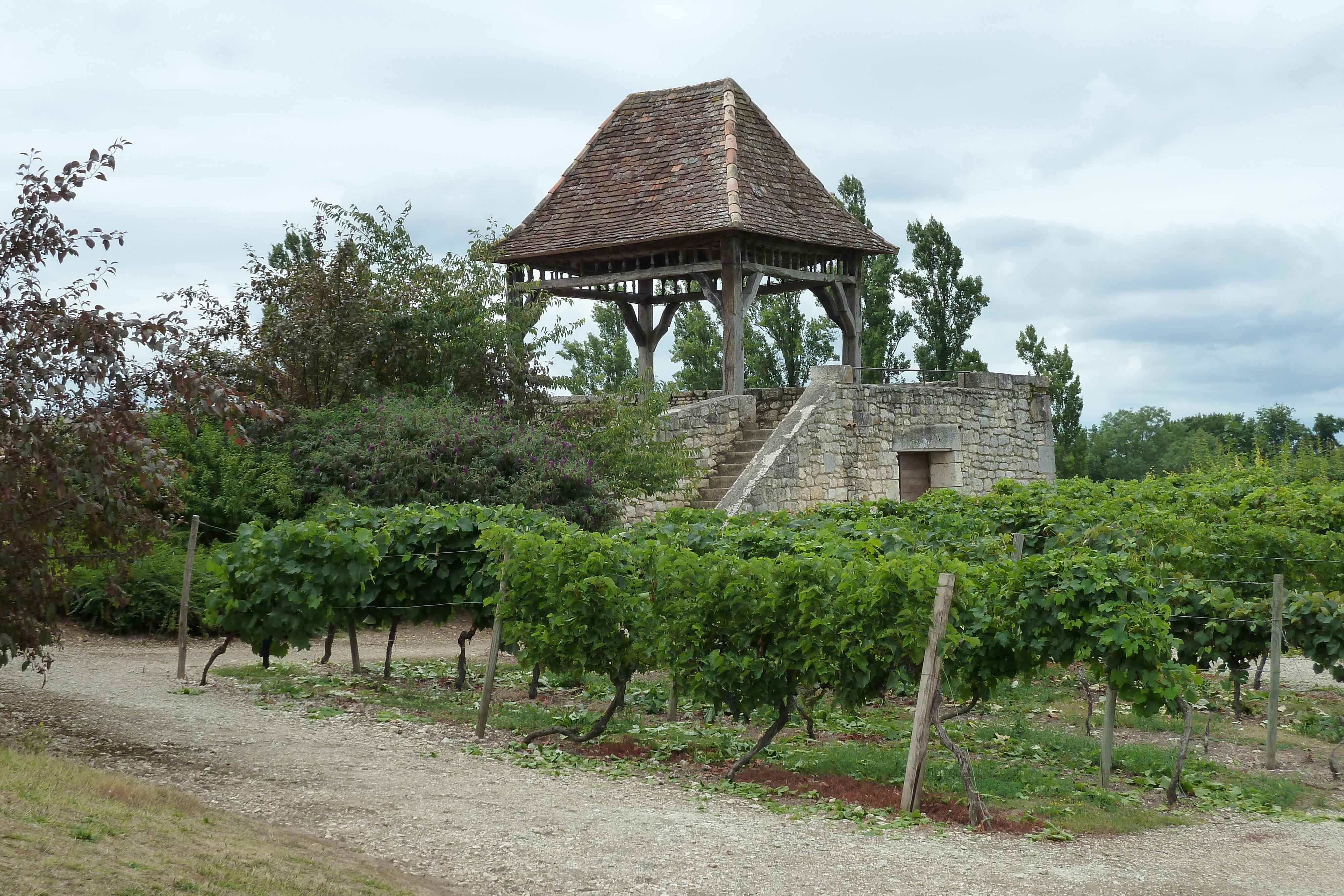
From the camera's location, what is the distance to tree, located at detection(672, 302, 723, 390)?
2780cm

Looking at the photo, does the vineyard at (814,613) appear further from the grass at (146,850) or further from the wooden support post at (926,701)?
the grass at (146,850)

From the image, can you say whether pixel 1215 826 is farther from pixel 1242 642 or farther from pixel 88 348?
pixel 88 348

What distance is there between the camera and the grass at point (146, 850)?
401cm

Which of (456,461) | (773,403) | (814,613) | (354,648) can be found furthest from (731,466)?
(814,613)

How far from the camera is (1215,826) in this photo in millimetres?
5891

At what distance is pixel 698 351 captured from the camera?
28.0 metres

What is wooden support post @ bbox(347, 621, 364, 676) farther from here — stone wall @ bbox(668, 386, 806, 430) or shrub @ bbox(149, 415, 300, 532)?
stone wall @ bbox(668, 386, 806, 430)

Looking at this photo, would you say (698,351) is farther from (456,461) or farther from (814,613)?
(814,613)

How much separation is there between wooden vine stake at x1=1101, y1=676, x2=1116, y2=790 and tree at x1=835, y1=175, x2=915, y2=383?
18.5 m

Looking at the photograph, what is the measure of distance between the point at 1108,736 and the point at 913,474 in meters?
11.0

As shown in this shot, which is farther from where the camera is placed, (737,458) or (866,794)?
(737,458)

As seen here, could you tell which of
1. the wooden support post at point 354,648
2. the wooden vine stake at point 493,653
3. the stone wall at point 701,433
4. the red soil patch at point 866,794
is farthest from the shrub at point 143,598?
the red soil patch at point 866,794

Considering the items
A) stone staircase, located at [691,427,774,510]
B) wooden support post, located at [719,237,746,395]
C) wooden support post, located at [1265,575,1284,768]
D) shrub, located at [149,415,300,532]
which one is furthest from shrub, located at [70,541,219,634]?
wooden support post, located at [1265,575,1284,768]

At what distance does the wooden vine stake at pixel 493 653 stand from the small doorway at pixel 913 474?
10218 mm
